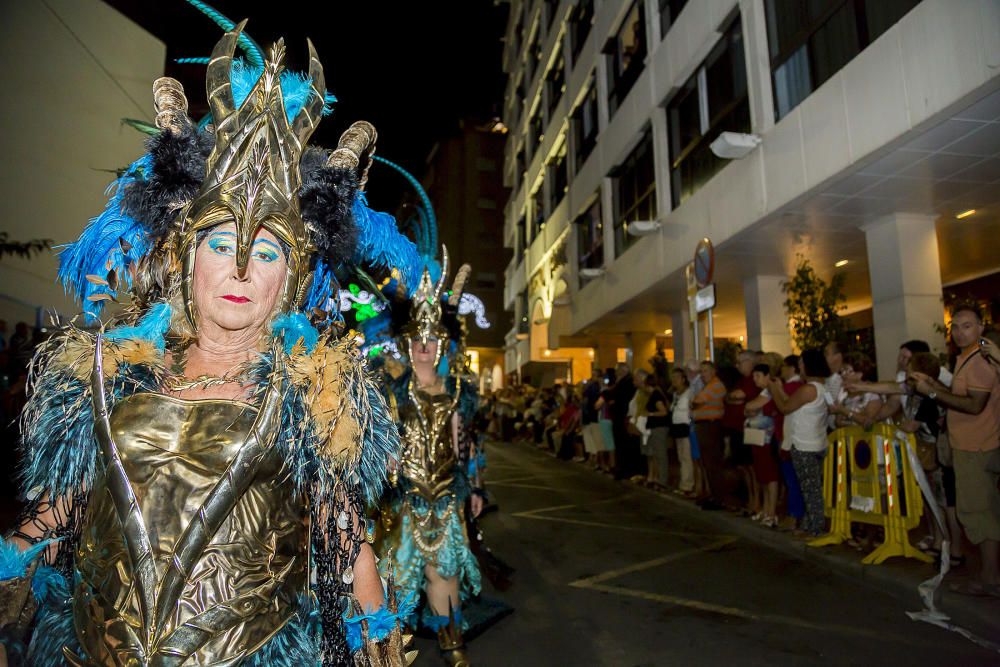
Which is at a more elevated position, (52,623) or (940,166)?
(940,166)

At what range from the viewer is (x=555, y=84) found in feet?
83.6

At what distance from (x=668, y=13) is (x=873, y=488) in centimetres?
1182

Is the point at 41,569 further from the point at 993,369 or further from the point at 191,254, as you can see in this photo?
the point at 993,369

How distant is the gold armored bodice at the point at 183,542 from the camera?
4.73 feet

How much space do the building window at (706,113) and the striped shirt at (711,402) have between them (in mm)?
4547

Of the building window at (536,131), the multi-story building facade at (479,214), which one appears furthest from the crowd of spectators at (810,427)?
the multi-story building facade at (479,214)

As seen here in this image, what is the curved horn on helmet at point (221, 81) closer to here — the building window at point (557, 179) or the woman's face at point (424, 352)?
the woman's face at point (424, 352)

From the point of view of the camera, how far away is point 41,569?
167 cm

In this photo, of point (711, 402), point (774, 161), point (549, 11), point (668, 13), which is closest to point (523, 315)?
point (549, 11)

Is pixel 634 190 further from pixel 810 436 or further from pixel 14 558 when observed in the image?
pixel 14 558

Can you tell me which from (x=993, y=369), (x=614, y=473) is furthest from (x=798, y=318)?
(x=614, y=473)

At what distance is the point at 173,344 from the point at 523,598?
13.4 feet

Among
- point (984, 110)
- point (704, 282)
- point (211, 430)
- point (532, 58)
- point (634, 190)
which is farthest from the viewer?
point (532, 58)

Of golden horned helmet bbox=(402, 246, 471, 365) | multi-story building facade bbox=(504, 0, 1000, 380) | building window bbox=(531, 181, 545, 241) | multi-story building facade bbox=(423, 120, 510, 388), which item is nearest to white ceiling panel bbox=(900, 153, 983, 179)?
multi-story building facade bbox=(504, 0, 1000, 380)
